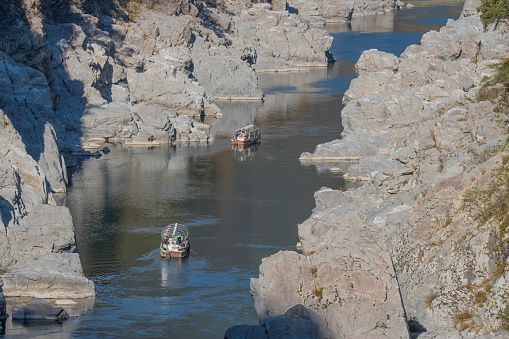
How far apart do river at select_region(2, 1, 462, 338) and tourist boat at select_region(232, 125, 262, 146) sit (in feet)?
4.80

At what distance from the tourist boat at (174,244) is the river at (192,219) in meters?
0.73

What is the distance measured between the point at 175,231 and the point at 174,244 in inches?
117

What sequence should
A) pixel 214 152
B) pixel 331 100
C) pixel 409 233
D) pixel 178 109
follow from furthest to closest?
pixel 331 100
pixel 178 109
pixel 214 152
pixel 409 233

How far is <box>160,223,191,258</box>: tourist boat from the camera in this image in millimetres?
72688

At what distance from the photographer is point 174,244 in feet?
238

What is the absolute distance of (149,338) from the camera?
54688 millimetres

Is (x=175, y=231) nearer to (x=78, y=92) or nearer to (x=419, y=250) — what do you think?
(x=419, y=250)

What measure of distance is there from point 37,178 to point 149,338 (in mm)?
29611

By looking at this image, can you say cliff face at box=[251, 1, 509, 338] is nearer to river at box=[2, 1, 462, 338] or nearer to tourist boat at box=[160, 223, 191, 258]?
river at box=[2, 1, 462, 338]

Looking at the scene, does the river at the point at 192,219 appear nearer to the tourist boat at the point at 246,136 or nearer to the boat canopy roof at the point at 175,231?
the tourist boat at the point at 246,136

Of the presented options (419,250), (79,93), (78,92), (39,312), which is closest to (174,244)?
(39,312)

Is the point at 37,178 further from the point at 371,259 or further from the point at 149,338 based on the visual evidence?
the point at 371,259

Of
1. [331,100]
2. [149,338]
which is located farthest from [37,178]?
[331,100]

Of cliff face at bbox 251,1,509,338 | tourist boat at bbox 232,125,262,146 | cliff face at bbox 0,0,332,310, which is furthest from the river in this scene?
cliff face at bbox 251,1,509,338
